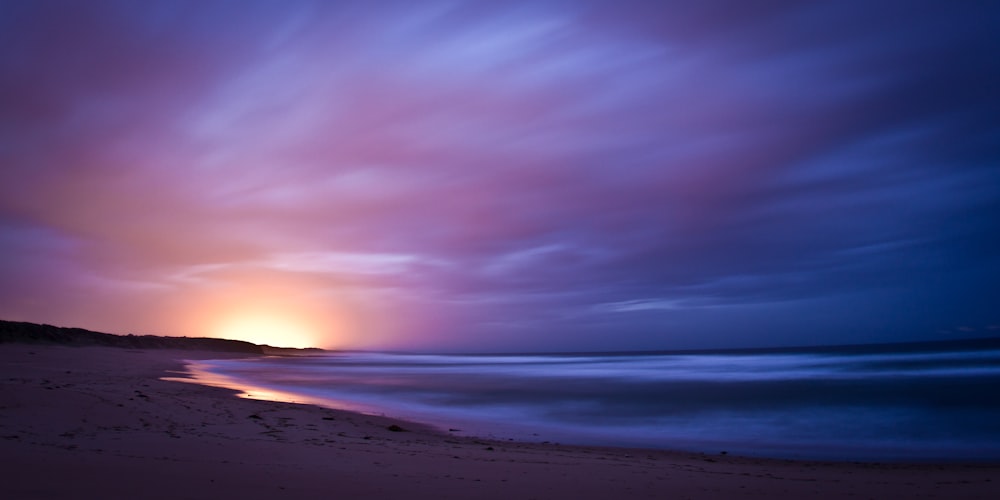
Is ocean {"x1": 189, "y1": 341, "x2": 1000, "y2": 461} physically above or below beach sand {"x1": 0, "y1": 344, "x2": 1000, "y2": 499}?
below

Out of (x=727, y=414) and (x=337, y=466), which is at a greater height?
(x=337, y=466)

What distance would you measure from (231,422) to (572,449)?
23.8 ft

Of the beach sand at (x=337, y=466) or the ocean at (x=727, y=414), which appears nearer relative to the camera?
the beach sand at (x=337, y=466)

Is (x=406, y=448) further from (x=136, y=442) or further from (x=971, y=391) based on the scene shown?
(x=971, y=391)

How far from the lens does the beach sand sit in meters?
6.19

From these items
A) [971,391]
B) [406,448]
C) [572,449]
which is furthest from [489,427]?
[971,391]

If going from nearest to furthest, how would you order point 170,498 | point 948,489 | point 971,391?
1. point 170,498
2. point 948,489
3. point 971,391

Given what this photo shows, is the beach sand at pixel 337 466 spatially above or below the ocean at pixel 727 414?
above

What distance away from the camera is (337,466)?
25.3ft

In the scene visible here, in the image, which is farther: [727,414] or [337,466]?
[727,414]

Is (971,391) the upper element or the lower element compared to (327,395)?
upper

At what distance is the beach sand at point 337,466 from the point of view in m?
6.19

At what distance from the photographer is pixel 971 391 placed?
27.6 meters

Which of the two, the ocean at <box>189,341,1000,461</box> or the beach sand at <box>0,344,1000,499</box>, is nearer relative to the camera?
the beach sand at <box>0,344,1000,499</box>
